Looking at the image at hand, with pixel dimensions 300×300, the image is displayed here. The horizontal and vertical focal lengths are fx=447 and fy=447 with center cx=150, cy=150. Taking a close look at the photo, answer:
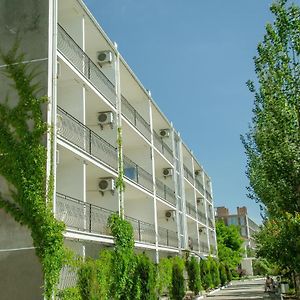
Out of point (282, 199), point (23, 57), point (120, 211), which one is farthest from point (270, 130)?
point (23, 57)

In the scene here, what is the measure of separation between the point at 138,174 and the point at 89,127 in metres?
5.33

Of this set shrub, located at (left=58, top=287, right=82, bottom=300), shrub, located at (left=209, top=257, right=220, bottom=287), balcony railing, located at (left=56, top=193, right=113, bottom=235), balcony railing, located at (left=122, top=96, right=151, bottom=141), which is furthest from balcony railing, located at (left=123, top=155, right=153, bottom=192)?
shrub, located at (left=209, top=257, right=220, bottom=287)

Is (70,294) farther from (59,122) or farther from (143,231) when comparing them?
(143,231)

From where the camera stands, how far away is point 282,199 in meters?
24.3

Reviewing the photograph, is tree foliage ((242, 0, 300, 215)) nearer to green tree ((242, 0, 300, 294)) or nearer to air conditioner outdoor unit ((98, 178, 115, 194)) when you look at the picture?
green tree ((242, 0, 300, 294))

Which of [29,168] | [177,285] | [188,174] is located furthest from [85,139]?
[188,174]

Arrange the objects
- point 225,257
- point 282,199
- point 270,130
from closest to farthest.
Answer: point 270,130
point 282,199
point 225,257

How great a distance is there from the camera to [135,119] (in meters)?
26.3

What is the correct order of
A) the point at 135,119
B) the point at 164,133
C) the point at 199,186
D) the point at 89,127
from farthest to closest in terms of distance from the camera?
the point at 199,186
the point at 164,133
the point at 135,119
the point at 89,127

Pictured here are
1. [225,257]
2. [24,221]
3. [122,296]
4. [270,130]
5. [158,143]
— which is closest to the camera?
[24,221]

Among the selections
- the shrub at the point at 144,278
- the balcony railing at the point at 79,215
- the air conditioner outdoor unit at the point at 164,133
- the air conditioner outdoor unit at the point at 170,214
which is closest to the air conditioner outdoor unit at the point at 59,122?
the balcony railing at the point at 79,215

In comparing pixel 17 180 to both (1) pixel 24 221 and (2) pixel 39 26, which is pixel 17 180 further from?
(2) pixel 39 26

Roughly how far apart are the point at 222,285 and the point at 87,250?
2856cm

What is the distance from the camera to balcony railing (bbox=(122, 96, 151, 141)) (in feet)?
83.0
